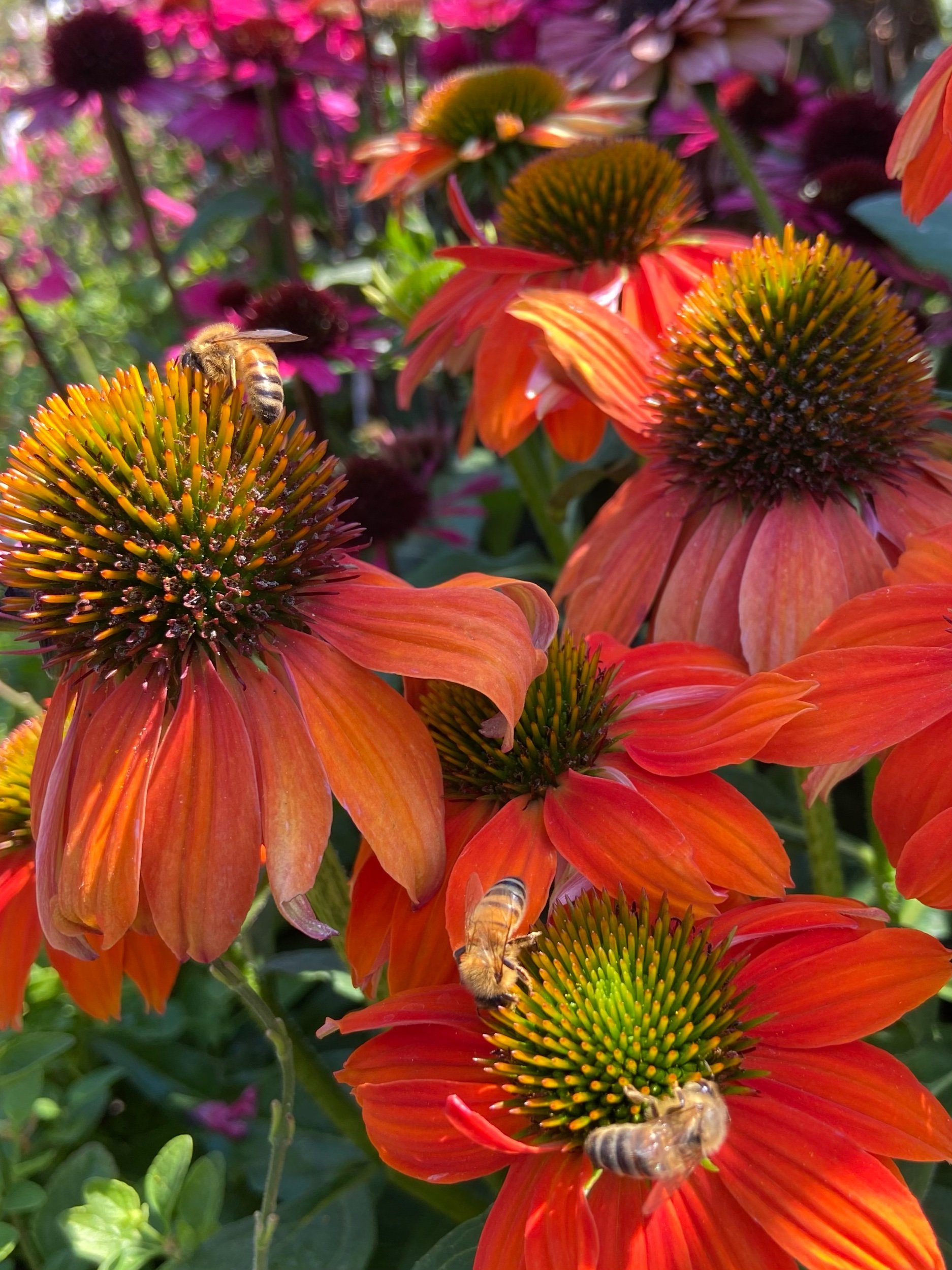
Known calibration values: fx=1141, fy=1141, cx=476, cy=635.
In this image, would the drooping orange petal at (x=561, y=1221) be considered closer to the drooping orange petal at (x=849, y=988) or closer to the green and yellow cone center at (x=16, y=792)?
the drooping orange petal at (x=849, y=988)

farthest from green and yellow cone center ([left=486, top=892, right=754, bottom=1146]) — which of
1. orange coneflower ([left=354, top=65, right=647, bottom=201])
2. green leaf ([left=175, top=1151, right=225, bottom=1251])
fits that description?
orange coneflower ([left=354, top=65, right=647, bottom=201])

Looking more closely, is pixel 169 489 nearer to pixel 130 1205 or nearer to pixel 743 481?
pixel 743 481

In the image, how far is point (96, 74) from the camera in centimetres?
267

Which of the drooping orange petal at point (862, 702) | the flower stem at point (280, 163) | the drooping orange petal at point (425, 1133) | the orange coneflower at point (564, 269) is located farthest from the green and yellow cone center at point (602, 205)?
the drooping orange petal at point (425, 1133)

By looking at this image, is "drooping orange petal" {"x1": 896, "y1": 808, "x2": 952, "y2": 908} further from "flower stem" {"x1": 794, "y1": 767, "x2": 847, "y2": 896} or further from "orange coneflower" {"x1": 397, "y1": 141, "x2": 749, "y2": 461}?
"orange coneflower" {"x1": 397, "y1": 141, "x2": 749, "y2": 461}

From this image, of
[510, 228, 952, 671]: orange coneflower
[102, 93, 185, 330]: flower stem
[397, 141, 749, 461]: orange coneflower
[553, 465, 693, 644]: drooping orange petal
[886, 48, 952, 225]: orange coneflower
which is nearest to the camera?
[886, 48, 952, 225]: orange coneflower

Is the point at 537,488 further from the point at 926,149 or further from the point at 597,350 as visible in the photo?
the point at 926,149

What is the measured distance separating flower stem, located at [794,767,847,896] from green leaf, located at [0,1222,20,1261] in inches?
33.9

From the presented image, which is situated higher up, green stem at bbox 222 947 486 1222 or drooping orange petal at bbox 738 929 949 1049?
drooping orange petal at bbox 738 929 949 1049

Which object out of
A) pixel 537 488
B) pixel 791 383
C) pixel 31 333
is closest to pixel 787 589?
pixel 791 383

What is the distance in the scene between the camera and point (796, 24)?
2051mm

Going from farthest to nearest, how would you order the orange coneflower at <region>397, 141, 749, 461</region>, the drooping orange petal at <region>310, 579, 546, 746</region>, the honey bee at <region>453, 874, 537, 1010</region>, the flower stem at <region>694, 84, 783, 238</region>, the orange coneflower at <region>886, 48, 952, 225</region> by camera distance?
the flower stem at <region>694, 84, 783, 238</region> → the orange coneflower at <region>397, 141, 749, 461</region> → the orange coneflower at <region>886, 48, 952, 225</region> → the drooping orange petal at <region>310, 579, 546, 746</region> → the honey bee at <region>453, 874, 537, 1010</region>

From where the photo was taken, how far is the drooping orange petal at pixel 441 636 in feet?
2.99

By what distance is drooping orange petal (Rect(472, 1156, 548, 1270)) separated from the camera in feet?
2.50
